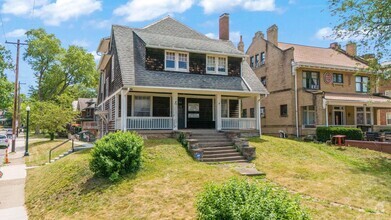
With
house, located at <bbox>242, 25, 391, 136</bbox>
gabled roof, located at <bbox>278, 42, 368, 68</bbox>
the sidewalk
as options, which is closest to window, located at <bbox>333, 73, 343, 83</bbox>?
house, located at <bbox>242, 25, 391, 136</bbox>

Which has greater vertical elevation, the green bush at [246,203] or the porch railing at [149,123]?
the porch railing at [149,123]

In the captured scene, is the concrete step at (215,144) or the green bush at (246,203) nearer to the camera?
the green bush at (246,203)

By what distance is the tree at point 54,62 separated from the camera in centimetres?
5200

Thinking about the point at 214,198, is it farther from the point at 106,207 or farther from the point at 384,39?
the point at 384,39

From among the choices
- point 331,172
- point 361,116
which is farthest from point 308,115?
point 331,172

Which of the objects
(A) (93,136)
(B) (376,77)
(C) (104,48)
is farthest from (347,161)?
(A) (93,136)

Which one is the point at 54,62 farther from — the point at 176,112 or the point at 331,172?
the point at 331,172

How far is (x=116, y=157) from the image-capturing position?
10500 millimetres

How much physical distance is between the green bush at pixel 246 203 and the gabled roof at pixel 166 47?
12.0 meters

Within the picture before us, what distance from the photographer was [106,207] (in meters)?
8.31

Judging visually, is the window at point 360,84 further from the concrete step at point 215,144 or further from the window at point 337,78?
the concrete step at point 215,144

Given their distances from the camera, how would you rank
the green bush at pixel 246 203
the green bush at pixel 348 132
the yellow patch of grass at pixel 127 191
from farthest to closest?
the green bush at pixel 348 132, the yellow patch of grass at pixel 127 191, the green bush at pixel 246 203

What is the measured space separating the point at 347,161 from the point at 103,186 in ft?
38.5

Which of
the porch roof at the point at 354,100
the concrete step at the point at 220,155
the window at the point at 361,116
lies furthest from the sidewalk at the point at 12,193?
the window at the point at 361,116
